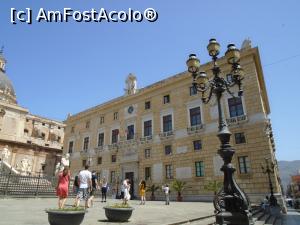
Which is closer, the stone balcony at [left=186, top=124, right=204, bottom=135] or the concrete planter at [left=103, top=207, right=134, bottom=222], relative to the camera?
the concrete planter at [left=103, top=207, right=134, bottom=222]

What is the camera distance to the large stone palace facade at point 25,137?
41.7m

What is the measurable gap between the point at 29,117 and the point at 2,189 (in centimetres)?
4351

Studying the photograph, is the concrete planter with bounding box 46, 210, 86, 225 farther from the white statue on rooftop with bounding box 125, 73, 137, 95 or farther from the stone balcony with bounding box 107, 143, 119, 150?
the white statue on rooftop with bounding box 125, 73, 137, 95

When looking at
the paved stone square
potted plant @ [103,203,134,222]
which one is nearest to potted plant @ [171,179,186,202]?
the paved stone square

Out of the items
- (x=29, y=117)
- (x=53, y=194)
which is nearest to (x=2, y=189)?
(x=53, y=194)

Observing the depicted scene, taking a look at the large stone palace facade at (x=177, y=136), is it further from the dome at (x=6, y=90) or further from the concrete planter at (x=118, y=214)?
the dome at (x=6, y=90)

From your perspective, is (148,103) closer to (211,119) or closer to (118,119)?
(118,119)

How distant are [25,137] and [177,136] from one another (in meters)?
37.3

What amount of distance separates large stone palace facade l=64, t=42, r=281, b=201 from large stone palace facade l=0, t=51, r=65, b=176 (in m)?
13.0

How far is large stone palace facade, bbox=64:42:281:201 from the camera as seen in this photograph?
66.1 ft

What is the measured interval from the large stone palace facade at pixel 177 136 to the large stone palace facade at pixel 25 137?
42.7ft

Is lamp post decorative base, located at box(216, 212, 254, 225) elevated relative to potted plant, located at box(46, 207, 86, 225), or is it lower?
lower

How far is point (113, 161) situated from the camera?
29781 mm

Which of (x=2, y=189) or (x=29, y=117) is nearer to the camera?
(x=2, y=189)
